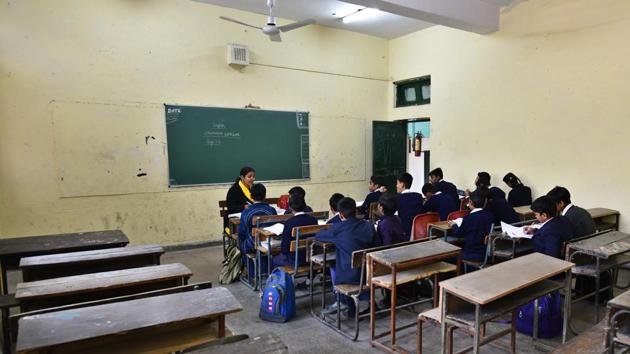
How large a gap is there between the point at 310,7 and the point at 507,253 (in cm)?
435

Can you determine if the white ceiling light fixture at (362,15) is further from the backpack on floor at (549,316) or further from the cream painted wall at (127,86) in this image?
the backpack on floor at (549,316)

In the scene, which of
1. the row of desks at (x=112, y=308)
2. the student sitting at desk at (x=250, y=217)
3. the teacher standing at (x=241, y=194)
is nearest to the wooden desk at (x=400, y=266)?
the row of desks at (x=112, y=308)

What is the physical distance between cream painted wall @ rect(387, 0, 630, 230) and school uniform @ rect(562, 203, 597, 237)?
1566mm

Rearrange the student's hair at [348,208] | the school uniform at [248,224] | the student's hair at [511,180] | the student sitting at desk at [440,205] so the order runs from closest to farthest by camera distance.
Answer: the student's hair at [348,208], the school uniform at [248,224], the student sitting at desk at [440,205], the student's hair at [511,180]

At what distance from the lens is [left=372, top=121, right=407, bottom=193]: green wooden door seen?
7207 mm

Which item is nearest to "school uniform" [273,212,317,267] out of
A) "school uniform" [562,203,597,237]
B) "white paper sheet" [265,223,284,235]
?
"white paper sheet" [265,223,284,235]

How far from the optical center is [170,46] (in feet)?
17.6

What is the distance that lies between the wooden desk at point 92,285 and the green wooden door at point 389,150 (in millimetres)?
5315

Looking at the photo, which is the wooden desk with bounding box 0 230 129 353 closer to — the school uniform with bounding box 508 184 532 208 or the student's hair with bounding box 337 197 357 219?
the student's hair with bounding box 337 197 357 219

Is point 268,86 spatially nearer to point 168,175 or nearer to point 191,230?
point 168,175

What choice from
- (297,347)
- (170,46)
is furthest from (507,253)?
(170,46)

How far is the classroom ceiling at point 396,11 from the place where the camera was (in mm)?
4766

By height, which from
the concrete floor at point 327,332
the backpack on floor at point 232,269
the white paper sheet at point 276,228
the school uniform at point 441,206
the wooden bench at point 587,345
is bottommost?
the concrete floor at point 327,332

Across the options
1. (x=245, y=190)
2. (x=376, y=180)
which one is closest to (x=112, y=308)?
(x=245, y=190)
